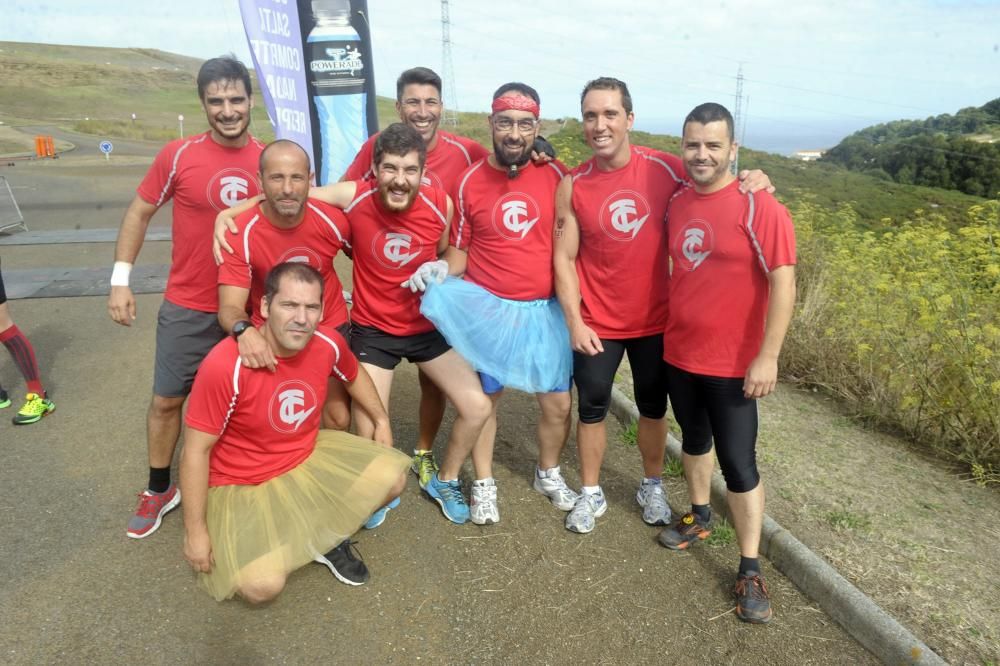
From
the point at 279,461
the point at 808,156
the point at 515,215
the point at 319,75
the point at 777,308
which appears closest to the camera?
the point at 777,308

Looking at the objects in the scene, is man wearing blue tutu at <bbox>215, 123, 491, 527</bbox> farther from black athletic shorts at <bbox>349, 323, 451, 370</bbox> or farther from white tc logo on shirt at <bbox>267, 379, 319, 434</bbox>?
white tc logo on shirt at <bbox>267, 379, 319, 434</bbox>

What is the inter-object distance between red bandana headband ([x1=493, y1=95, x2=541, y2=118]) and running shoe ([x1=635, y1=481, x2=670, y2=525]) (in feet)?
7.53

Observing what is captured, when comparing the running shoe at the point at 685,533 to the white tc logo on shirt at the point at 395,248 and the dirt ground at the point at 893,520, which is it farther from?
the white tc logo on shirt at the point at 395,248

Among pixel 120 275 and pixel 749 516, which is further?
pixel 120 275

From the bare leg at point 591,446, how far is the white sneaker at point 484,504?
1.83 ft

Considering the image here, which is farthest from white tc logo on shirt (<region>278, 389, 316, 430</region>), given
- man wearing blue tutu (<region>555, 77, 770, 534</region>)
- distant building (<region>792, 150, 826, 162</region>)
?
distant building (<region>792, 150, 826, 162</region>)

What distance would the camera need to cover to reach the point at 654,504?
169 inches

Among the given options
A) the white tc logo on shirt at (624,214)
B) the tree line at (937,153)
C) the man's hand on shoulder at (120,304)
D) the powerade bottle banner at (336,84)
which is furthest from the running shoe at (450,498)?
the tree line at (937,153)

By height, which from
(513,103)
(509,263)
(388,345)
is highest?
(513,103)

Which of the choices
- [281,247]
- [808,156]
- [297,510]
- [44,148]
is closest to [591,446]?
[297,510]

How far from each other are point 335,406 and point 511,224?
1.47 m

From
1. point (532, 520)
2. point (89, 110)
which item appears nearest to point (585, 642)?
point (532, 520)

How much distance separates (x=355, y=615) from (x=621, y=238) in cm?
229

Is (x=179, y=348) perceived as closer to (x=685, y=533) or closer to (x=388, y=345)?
(x=388, y=345)
